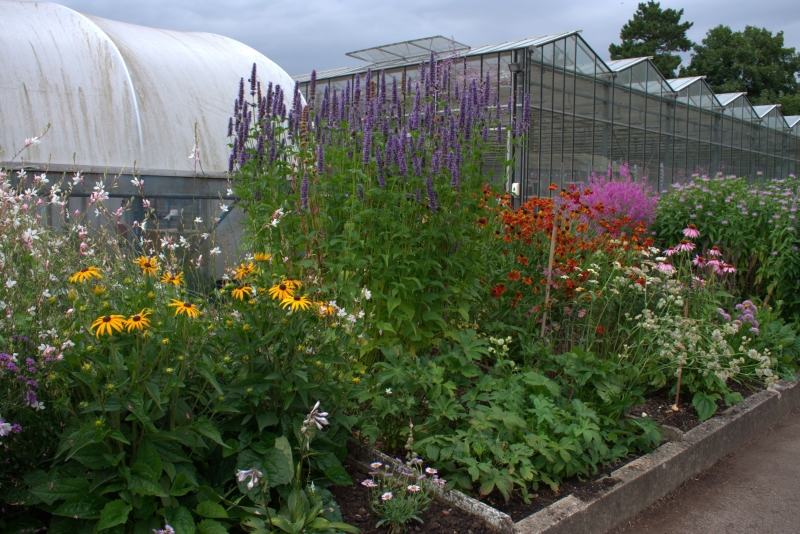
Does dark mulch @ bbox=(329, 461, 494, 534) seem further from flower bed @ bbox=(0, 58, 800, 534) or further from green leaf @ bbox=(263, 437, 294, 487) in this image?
green leaf @ bbox=(263, 437, 294, 487)

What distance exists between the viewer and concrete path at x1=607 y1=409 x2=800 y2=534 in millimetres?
3066

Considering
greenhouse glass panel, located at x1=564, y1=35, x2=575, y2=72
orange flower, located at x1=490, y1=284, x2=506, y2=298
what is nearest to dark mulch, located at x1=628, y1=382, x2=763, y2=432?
orange flower, located at x1=490, y1=284, x2=506, y2=298

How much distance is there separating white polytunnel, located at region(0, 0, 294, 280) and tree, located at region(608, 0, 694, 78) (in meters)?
40.7

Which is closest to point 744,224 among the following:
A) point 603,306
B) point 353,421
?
point 603,306

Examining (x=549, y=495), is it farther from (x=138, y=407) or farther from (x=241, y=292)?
(x=138, y=407)

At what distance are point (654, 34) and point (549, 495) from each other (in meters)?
47.4

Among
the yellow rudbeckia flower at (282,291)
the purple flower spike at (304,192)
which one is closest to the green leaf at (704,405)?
the purple flower spike at (304,192)

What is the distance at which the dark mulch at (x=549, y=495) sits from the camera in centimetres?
278

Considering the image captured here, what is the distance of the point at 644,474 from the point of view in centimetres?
319

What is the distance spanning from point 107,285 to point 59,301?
21 cm

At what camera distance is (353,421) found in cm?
282

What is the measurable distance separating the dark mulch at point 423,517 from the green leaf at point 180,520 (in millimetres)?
640

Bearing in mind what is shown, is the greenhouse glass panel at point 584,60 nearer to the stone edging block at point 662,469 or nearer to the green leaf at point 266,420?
the stone edging block at point 662,469

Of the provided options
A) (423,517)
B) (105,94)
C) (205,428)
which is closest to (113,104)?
(105,94)
